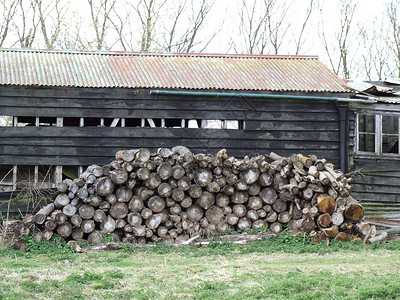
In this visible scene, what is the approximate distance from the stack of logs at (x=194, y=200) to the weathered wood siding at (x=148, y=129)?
93.4 inches

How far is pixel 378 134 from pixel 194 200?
21.5 ft

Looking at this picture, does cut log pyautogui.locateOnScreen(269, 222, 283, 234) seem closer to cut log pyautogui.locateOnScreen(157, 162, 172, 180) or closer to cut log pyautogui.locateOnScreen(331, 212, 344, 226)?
cut log pyautogui.locateOnScreen(331, 212, 344, 226)

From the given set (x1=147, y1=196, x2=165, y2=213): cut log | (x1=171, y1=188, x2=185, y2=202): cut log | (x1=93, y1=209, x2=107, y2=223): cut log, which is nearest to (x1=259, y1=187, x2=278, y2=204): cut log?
(x1=171, y1=188, x2=185, y2=202): cut log

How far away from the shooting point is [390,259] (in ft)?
32.6

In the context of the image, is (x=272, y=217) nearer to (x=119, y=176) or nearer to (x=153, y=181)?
(x=153, y=181)

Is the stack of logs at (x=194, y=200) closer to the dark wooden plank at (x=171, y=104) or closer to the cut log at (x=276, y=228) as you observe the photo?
the cut log at (x=276, y=228)

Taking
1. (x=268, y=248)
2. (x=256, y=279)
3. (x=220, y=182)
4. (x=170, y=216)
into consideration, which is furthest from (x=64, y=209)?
(x=256, y=279)

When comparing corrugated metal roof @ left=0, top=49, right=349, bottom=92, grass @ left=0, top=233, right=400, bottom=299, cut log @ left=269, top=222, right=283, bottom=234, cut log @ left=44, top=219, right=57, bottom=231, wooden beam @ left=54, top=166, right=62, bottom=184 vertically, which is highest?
corrugated metal roof @ left=0, top=49, right=349, bottom=92

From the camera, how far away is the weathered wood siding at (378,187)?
15.5 m

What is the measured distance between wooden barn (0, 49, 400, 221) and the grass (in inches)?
139

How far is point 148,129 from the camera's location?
47.2 ft

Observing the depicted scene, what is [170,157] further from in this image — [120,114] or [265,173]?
[120,114]

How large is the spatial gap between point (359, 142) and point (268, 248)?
5.95 meters

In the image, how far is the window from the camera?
1578 cm
